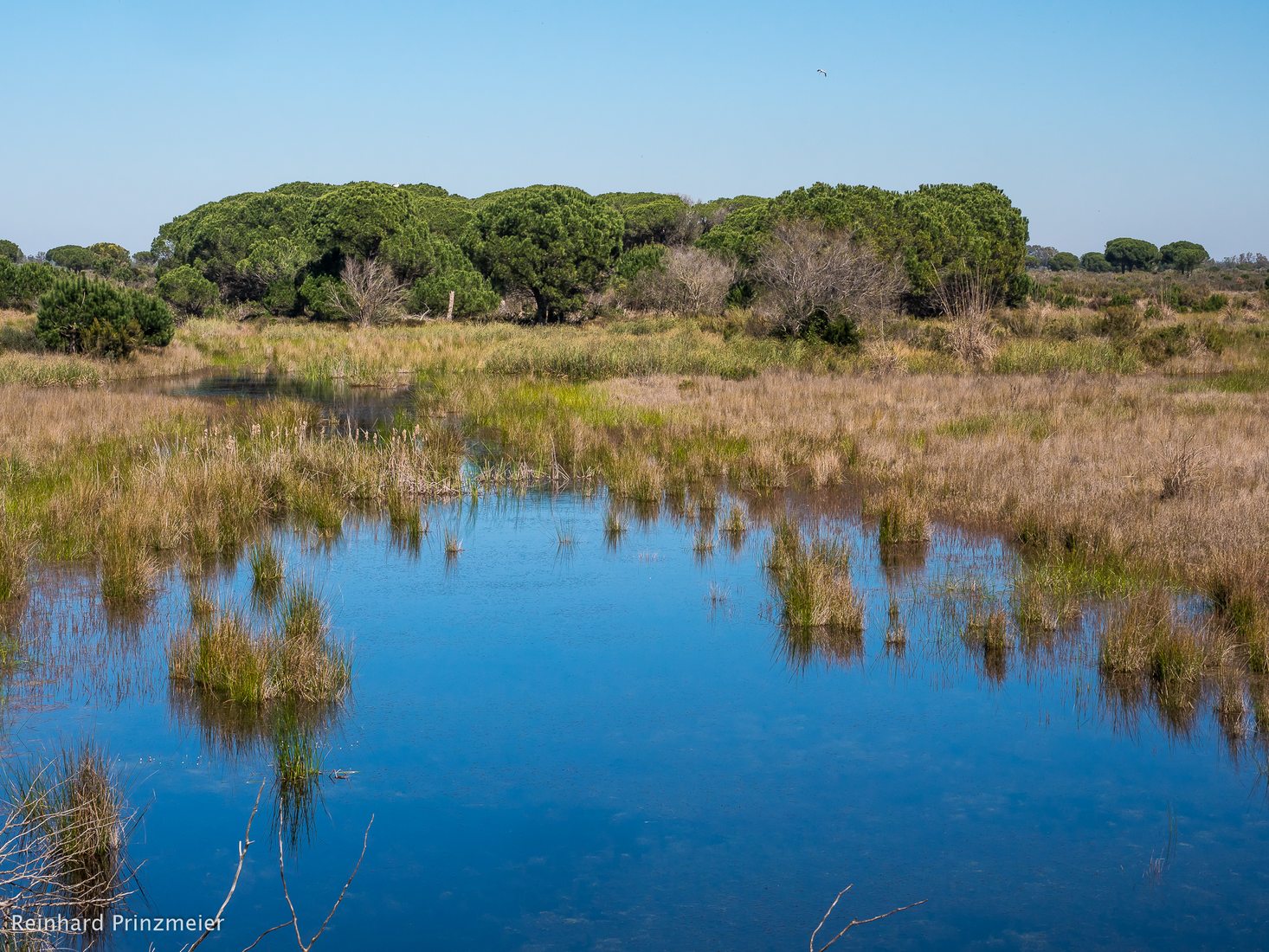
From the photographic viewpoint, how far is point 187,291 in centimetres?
3856

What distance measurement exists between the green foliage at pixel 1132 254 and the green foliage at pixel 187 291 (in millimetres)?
59304

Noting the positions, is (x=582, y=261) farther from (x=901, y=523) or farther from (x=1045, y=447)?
(x=901, y=523)

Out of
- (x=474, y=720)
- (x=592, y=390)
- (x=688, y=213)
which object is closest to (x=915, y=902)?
(x=474, y=720)

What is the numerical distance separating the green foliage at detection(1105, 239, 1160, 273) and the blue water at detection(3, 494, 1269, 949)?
75778 millimetres

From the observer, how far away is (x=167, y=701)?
21.5 ft

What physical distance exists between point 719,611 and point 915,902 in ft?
13.2

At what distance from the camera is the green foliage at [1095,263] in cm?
8181

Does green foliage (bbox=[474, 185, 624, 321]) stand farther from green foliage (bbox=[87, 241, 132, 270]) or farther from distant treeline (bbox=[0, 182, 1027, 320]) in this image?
green foliage (bbox=[87, 241, 132, 270])

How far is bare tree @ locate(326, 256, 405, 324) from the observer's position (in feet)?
116

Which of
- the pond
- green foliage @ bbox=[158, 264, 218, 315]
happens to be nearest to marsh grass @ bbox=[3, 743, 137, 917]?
the pond

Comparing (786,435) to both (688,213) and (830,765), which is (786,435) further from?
(688,213)

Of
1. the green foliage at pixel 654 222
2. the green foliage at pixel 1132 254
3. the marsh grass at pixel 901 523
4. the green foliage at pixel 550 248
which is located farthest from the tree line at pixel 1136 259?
the marsh grass at pixel 901 523

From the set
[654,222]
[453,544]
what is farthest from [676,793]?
[654,222]

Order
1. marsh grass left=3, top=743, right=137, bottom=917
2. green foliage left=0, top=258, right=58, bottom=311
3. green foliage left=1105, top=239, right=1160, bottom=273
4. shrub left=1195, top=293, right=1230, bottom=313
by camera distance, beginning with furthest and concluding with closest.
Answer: green foliage left=1105, top=239, right=1160, bottom=273, shrub left=1195, top=293, right=1230, bottom=313, green foliage left=0, top=258, right=58, bottom=311, marsh grass left=3, top=743, right=137, bottom=917
